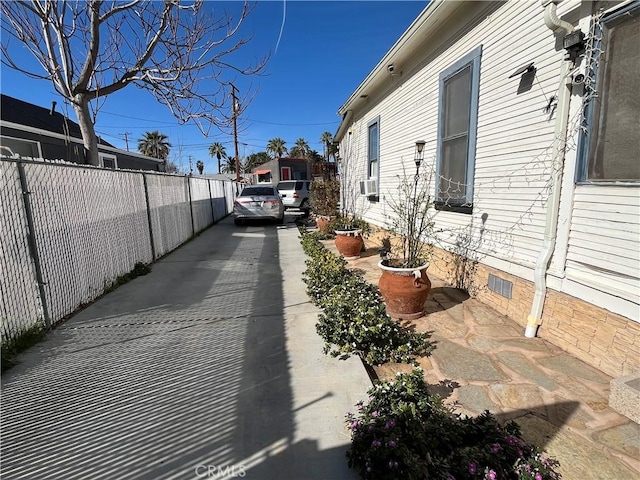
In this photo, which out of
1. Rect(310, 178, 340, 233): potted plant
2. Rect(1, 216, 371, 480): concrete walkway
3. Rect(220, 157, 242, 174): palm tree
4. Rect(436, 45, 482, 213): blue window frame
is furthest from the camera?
Rect(220, 157, 242, 174): palm tree

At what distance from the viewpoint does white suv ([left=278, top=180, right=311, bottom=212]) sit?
16141mm

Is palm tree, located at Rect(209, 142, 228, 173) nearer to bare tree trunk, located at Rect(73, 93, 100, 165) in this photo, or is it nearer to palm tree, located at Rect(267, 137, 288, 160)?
palm tree, located at Rect(267, 137, 288, 160)

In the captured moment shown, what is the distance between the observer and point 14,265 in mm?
2898

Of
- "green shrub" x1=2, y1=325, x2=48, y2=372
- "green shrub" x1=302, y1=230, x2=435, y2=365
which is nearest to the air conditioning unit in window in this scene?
"green shrub" x1=302, y1=230, x2=435, y2=365

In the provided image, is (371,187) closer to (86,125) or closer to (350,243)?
(350,243)

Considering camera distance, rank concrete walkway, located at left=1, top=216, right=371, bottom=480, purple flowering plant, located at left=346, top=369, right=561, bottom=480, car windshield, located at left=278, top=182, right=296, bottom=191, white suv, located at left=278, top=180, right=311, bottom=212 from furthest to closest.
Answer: car windshield, located at left=278, top=182, right=296, bottom=191
white suv, located at left=278, top=180, right=311, bottom=212
concrete walkway, located at left=1, top=216, right=371, bottom=480
purple flowering plant, located at left=346, top=369, right=561, bottom=480

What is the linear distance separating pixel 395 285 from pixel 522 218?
4.72 ft

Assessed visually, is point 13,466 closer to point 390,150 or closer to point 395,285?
point 395,285

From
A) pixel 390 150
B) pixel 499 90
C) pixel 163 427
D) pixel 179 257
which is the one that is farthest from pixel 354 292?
pixel 179 257

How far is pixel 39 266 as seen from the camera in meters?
3.16

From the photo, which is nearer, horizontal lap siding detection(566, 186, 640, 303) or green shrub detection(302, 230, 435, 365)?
horizontal lap siding detection(566, 186, 640, 303)

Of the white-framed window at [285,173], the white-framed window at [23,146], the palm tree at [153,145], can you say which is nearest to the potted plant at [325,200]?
the white-framed window at [23,146]

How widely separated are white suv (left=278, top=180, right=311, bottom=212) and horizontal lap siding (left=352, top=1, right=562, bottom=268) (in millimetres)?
11681

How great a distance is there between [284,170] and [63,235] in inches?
1208
